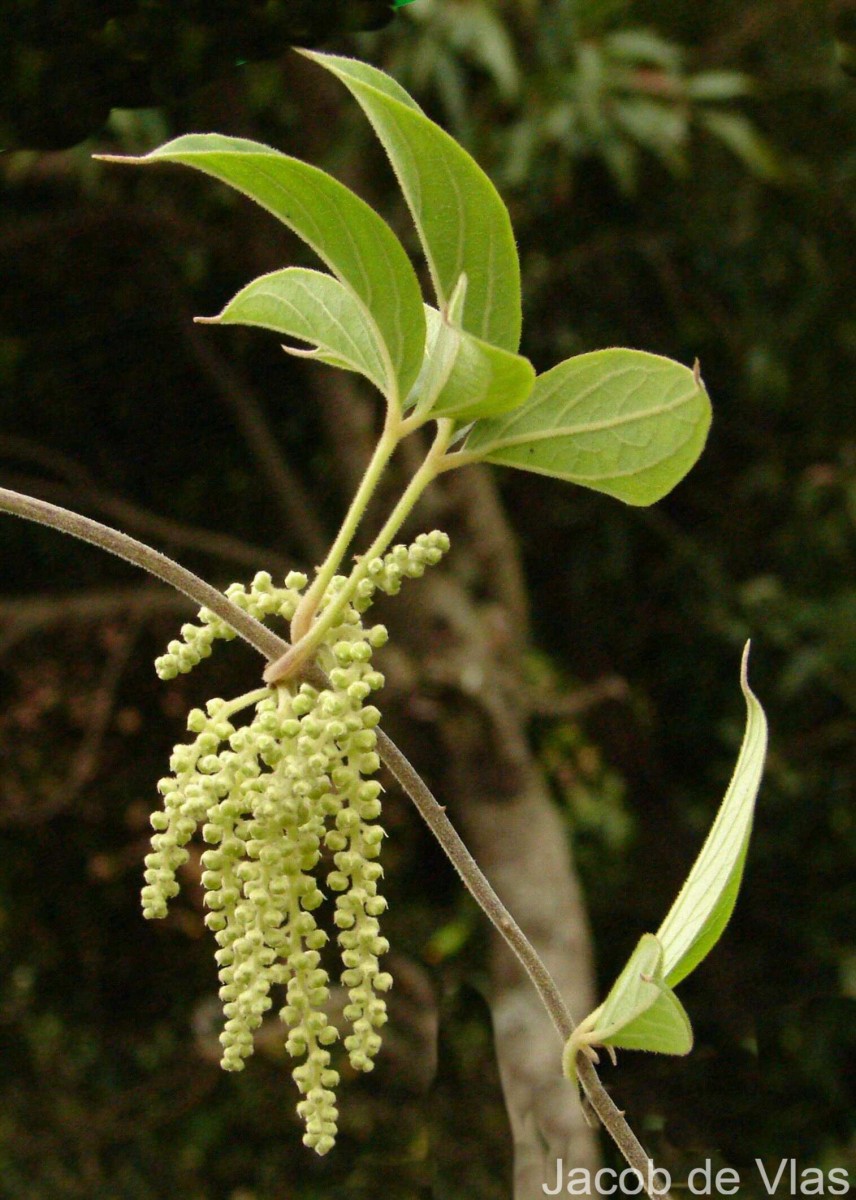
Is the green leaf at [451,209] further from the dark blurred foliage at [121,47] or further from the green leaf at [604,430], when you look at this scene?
the dark blurred foliage at [121,47]

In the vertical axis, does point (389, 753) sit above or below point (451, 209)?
below

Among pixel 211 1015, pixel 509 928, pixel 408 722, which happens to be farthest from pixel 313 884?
pixel 211 1015

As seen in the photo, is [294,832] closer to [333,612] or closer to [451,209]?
[333,612]

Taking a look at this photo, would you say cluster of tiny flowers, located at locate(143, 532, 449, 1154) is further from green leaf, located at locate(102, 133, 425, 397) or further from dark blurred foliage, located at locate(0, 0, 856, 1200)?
dark blurred foliage, located at locate(0, 0, 856, 1200)

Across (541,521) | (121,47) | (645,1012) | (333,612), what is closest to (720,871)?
(645,1012)

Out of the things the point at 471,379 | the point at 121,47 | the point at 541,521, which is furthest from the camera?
the point at 541,521

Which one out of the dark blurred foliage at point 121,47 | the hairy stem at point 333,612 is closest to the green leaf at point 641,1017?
the hairy stem at point 333,612

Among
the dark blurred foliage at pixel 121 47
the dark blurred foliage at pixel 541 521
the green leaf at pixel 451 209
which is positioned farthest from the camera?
the dark blurred foliage at pixel 541 521
